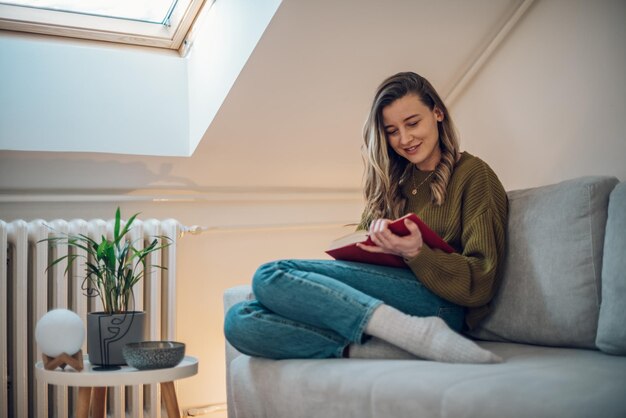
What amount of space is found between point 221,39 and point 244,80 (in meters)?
0.19

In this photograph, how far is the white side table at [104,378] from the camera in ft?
5.51

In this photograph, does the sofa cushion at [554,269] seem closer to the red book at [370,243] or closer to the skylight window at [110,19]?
the red book at [370,243]

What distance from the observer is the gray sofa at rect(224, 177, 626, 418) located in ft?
3.55

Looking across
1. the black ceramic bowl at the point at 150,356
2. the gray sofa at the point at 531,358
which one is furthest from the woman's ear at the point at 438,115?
the black ceramic bowl at the point at 150,356

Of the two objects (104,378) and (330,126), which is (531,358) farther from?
(330,126)

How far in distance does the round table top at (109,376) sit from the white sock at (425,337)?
1.80 feet

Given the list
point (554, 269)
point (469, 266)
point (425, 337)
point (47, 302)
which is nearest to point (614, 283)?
point (554, 269)

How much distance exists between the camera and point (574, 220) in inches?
63.0

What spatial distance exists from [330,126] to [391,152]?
0.57m

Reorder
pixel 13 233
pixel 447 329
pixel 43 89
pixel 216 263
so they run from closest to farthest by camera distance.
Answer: pixel 447 329
pixel 13 233
pixel 43 89
pixel 216 263

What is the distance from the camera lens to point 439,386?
1.15 meters

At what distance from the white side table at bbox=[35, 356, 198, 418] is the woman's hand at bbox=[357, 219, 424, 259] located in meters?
0.59

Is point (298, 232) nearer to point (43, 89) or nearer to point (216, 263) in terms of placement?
point (216, 263)

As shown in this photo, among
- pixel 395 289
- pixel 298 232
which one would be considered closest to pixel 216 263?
pixel 298 232
